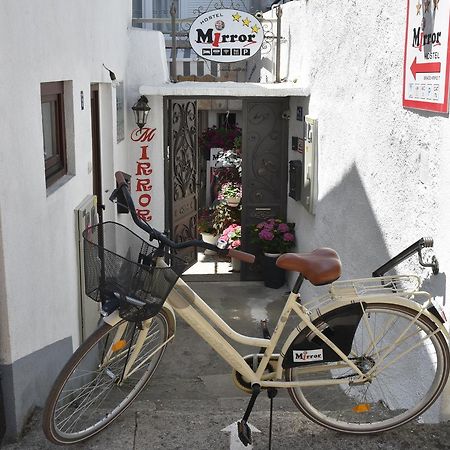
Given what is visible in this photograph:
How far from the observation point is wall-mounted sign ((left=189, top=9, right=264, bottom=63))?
862 cm

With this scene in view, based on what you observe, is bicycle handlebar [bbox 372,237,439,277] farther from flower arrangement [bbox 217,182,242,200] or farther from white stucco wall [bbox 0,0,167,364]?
flower arrangement [bbox 217,182,242,200]

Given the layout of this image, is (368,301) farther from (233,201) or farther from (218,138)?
(218,138)

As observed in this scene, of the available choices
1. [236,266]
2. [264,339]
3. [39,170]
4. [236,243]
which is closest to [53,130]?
[39,170]

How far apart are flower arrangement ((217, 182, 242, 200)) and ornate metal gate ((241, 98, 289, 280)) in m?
1.32

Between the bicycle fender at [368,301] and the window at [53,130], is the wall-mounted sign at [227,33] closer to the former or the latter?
the window at [53,130]

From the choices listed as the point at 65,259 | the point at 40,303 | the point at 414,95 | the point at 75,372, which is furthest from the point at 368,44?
the point at 75,372

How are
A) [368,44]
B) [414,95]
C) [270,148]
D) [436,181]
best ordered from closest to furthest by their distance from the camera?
[436,181] < [414,95] < [368,44] < [270,148]

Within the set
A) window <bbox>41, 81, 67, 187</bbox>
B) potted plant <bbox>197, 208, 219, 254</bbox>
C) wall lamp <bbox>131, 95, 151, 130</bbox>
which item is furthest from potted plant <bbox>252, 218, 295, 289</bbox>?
window <bbox>41, 81, 67, 187</bbox>

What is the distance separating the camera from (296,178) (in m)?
8.62

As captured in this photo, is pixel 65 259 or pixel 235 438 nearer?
pixel 235 438

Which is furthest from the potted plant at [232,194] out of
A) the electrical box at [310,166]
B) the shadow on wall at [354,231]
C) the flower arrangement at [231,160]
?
the shadow on wall at [354,231]

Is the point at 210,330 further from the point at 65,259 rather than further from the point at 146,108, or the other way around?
the point at 146,108

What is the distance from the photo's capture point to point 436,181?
12.3ft

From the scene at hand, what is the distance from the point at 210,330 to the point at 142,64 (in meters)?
6.60
